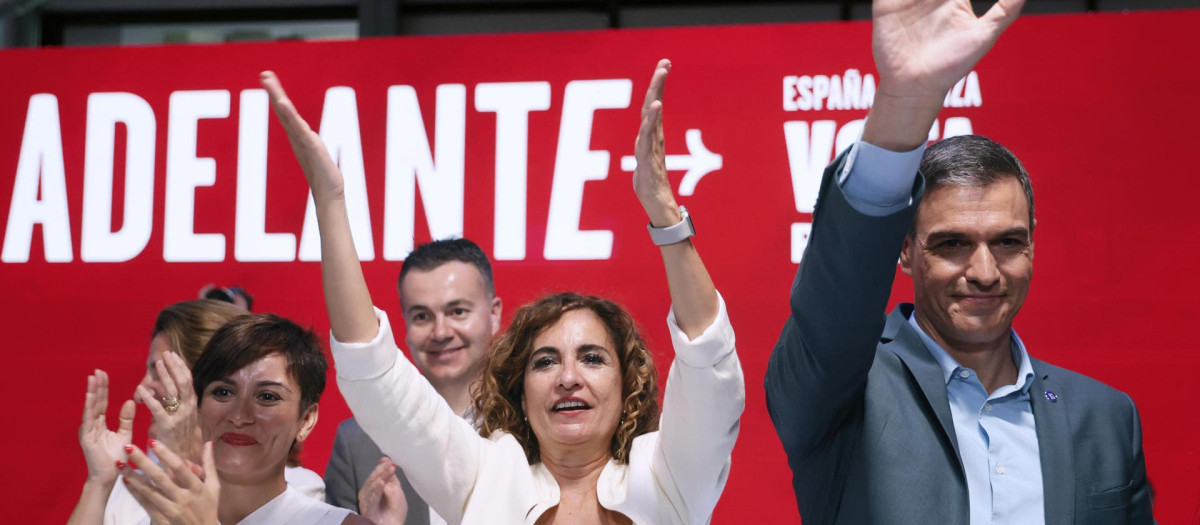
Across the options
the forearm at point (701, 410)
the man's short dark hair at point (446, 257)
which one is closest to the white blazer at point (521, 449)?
the forearm at point (701, 410)

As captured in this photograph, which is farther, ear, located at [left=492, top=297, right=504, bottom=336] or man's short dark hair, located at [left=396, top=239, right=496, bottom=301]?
ear, located at [left=492, top=297, right=504, bottom=336]

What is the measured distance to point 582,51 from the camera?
418 cm

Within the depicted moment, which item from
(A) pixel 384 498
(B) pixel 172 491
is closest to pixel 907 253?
(B) pixel 172 491

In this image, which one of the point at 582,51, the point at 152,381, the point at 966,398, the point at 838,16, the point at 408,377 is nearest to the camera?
the point at 966,398

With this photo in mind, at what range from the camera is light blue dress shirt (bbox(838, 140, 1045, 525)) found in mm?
1392

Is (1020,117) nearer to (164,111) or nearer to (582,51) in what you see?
(582,51)

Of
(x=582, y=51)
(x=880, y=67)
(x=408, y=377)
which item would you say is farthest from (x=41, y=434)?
(x=880, y=67)

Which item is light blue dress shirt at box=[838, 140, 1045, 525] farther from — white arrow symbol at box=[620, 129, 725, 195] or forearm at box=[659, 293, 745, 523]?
white arrow symbol at box=[620, 129, 725, 195]

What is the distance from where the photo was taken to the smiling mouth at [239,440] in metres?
2.55

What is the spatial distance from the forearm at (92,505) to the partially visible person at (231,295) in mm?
1393

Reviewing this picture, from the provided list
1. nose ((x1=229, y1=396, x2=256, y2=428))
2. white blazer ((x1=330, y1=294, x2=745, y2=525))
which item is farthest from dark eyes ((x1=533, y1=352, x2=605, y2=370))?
nose ((x1=229, y1=396, x2=256, y2=428))

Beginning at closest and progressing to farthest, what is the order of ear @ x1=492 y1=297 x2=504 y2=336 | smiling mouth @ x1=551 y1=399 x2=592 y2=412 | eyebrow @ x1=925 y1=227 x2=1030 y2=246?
eyebrow @ x1=925 y1=227 x2=1030 y2=246 → smiling mouth @ x1=551 y1=399 x2=592 y2=412 → ear @ x1=492 y1=297 x2=504 y2=336

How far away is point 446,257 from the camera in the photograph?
346 centimetres

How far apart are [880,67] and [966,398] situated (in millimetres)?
541
